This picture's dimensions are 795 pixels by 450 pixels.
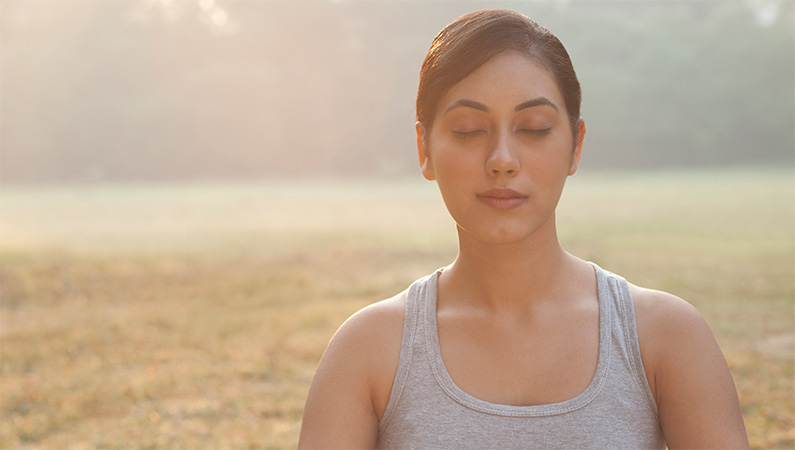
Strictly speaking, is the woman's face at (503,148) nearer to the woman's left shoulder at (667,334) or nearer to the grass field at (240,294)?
the woman's left shoulder at (667,334)

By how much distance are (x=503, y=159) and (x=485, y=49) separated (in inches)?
7.7

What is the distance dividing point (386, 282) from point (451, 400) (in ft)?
28.2

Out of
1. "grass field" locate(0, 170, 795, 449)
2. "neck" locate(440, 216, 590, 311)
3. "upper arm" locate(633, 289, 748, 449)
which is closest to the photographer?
"upper arm" locate(633, 289, 748, 449)

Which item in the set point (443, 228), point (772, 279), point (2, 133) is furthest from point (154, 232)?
point (772, 279)

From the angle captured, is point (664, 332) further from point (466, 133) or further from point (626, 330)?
point (466, 133)

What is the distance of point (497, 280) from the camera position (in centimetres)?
149

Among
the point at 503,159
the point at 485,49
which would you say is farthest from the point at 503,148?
the point at 485,49

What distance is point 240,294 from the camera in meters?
9.48

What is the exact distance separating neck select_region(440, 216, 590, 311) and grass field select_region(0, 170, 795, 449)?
11.8 feet

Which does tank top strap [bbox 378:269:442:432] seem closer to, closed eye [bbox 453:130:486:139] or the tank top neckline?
the tank top neckline

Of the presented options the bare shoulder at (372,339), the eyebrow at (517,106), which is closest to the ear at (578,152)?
the eyebrow at (517,106)

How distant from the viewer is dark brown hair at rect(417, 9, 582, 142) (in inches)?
54.3

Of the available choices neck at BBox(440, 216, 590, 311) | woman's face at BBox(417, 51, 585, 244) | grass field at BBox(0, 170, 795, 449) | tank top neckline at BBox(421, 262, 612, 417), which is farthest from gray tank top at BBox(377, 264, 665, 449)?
grass field at BBox(0, 170, 795, 449)

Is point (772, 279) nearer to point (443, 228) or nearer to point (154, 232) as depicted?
point (443, 228)
